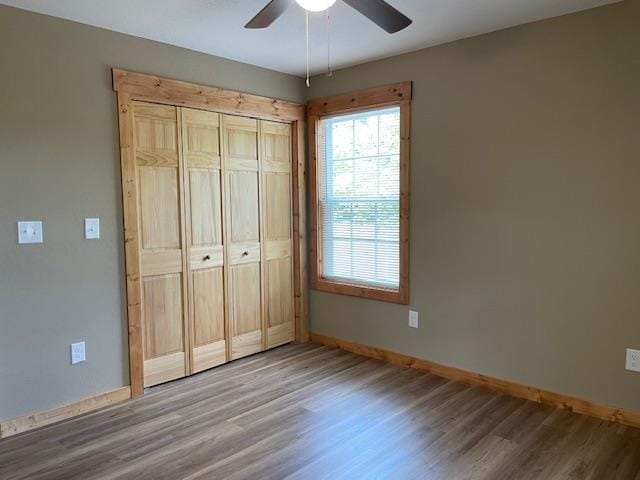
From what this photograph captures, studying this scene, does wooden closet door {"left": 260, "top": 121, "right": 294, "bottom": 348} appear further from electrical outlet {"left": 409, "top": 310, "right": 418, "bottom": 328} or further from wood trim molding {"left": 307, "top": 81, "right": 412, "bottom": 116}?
electrical outlet {"left": 409, "top": 310, "right": 418, "bottom": 328}

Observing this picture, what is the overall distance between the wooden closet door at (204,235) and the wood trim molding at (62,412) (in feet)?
2.00

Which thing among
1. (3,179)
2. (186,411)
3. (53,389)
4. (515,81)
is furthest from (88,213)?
(515,81)

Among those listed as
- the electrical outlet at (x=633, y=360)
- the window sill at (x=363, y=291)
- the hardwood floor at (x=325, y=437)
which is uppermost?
the window sill at (x=363, y=291)

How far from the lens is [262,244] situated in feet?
13.4

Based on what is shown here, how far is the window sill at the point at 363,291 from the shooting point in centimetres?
377

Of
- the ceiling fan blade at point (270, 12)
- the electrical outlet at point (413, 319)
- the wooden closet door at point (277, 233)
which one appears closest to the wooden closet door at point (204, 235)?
the wooden closet door at point (277, 233)

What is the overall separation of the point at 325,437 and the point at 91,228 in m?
1.92

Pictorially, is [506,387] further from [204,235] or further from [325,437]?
[204,235]

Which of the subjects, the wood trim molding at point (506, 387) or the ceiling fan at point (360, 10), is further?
the wood trim molding at point (506, 387)

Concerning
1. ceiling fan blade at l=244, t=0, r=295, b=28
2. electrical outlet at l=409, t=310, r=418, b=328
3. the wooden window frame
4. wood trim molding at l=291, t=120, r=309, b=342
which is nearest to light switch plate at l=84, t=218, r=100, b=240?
ceiling fan blade at l=244, t=0, r=295, b=28

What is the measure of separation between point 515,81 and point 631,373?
1.90 metres

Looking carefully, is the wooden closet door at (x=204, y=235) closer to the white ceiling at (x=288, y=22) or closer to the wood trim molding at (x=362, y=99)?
the white ceiling at (x=288, y=22)

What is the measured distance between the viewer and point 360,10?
2102mm

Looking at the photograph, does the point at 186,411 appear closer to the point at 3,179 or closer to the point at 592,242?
the point at 3,179
